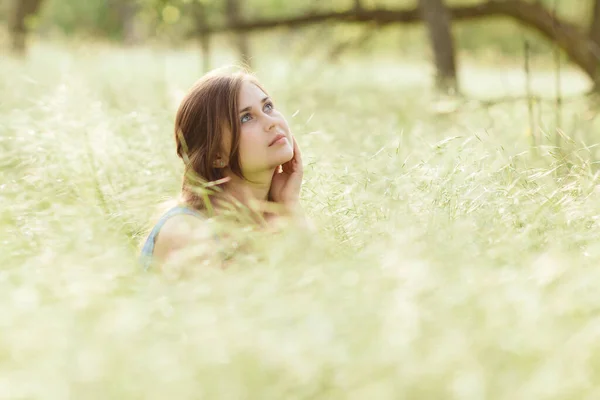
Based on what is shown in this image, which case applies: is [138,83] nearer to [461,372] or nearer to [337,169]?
[337,169]

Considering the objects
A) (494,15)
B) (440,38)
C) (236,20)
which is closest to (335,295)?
(440,38)

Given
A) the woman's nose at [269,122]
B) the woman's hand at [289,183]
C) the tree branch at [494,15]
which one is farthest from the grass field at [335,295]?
the tree branch at [494,15]

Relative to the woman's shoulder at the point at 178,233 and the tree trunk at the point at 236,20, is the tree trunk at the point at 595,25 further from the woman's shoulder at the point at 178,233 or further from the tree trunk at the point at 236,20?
the woman's shoulder at the point at 178,233

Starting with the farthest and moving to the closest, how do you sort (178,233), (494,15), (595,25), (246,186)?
(494,15) → (595,25) → (246,186) → (178,233)

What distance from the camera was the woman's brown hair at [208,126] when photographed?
128 inches

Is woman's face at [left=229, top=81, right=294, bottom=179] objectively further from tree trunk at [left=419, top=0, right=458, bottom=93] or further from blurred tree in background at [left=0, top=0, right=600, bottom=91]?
tree trunk at [left=419, top=0, right=458, bottom=93]

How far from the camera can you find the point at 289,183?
11.4 ft

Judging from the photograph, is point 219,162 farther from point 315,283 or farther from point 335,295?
point 335,295

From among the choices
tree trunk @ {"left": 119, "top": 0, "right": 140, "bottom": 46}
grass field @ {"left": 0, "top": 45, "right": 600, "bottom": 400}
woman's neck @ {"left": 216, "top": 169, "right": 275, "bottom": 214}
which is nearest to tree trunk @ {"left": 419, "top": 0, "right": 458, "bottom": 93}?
grass field @ {"left": 0, "top": 45, "right": 600, "bottom": 400}

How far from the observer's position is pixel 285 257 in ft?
7.66

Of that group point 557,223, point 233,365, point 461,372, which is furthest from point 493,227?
point 233,365

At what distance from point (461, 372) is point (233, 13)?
374 inches

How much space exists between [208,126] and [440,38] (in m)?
5.75

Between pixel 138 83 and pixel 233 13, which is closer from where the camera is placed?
pixel 138 83
